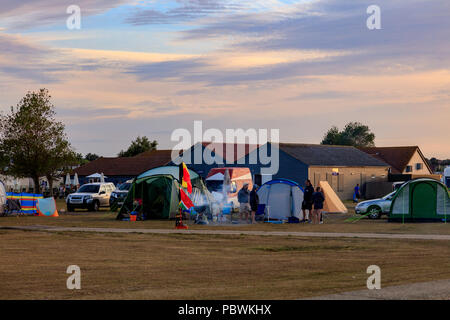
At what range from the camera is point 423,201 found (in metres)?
30.9

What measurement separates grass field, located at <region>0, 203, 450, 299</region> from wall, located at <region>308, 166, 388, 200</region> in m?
34.3

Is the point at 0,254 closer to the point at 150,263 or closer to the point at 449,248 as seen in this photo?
the point at 150,263

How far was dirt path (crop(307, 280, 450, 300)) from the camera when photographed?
1069 cm

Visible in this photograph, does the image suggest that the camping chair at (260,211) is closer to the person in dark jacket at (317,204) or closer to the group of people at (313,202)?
the group of people at (313,202)

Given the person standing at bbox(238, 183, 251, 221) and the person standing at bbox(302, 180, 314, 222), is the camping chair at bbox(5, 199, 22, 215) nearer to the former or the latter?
the person standing at bbox(238, 183, 251, 221)

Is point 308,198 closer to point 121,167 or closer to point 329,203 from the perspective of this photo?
point 329,203

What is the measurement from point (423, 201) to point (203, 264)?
17.6m

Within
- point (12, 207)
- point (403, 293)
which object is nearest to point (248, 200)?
point (12, 207)

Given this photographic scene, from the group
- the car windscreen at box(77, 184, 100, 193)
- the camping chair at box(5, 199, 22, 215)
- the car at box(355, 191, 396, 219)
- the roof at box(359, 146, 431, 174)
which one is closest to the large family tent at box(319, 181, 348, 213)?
the car at box(355, 191, 396, 219)

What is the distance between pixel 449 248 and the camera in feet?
63.6

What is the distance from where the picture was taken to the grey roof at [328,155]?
60.3 m

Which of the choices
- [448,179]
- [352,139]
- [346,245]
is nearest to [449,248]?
[346,245]

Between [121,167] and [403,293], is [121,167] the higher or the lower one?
the higher one

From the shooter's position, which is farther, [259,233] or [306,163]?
[306,163]
